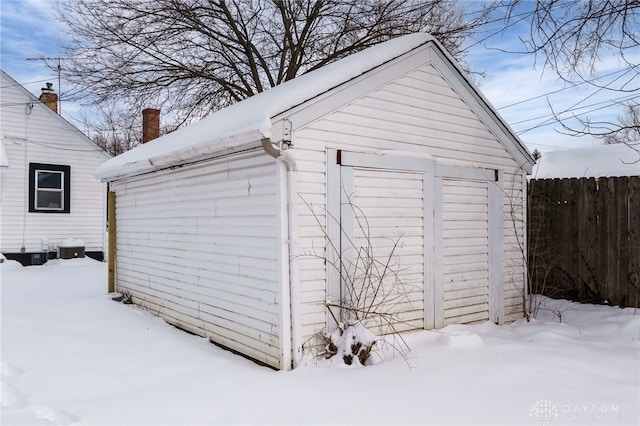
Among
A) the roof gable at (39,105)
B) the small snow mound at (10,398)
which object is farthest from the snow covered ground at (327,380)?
the roof gable at (39,105)

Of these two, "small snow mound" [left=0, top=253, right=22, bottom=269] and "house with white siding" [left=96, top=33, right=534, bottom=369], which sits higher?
"house with white siding" [left=96, top=33, right=534, bottom=369]

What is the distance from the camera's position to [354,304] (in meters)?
5.02

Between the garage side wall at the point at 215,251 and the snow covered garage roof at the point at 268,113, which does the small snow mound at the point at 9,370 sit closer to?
the garage side wall at the point at 215,251

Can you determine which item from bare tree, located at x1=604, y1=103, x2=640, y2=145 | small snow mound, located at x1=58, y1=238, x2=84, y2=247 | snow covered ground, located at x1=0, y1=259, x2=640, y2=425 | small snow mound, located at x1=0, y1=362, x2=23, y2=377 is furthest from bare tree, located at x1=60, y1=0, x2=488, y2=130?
small snow mound, located at x1=0, y1=362, x2=23, y2=377

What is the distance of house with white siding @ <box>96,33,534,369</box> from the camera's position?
465 centimetres

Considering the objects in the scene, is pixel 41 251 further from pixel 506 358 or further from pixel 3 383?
pixel 506 358

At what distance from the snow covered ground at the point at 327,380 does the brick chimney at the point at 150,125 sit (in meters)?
6.45

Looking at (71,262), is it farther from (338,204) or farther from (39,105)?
(338,204)

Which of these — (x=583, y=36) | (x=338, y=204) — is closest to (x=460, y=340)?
(x=338, y=204)

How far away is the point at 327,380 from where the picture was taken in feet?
13.6

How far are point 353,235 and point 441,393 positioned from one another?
1.91 m

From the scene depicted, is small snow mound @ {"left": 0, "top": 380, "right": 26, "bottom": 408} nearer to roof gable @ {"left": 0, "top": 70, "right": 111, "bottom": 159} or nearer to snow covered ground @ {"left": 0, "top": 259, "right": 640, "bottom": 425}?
snow covered ground @ {"left": 0, "top": 259, "right": 640, "bottom": 425}

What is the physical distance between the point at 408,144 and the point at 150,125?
8569mm

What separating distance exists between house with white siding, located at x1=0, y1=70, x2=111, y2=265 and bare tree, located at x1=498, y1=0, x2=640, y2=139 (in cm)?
1391
